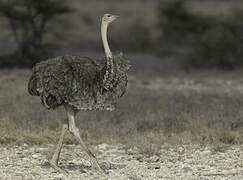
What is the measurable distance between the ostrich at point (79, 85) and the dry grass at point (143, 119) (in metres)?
1.43

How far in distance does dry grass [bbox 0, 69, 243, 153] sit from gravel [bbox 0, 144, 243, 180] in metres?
0.27

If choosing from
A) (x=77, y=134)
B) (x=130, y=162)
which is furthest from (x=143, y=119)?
(x=77, y=134)

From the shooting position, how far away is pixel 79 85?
7262 mm

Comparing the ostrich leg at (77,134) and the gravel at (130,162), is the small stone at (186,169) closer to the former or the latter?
the gravel at (130,162)

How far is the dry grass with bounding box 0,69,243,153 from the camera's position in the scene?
919 cm

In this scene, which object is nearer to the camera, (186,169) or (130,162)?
(186,169)

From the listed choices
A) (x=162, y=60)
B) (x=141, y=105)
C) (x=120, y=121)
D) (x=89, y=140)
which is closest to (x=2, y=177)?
(x=89, y=140)

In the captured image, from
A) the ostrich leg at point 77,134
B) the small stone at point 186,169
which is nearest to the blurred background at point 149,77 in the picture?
the small stone at point 186,169

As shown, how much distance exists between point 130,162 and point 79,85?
4.27 feet

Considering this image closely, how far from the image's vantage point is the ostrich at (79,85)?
7.25m

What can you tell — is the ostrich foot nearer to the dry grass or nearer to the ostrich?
the ostrich

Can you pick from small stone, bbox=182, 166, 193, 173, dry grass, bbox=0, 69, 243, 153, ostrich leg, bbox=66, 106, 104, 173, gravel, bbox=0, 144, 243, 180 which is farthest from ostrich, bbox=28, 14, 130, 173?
dry grass, bbox=0, 69, 243, 153

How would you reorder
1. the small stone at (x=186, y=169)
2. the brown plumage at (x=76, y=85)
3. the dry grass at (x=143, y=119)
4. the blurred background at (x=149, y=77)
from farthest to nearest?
1. the blurred background at (x=149, y=77)
2. the dry grass at (x=143, y=119)
3. the small stone at (x=186, y=169)
4. the brown plumage at (x=76, y=85)

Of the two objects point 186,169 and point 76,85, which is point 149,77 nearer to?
point 186,169
